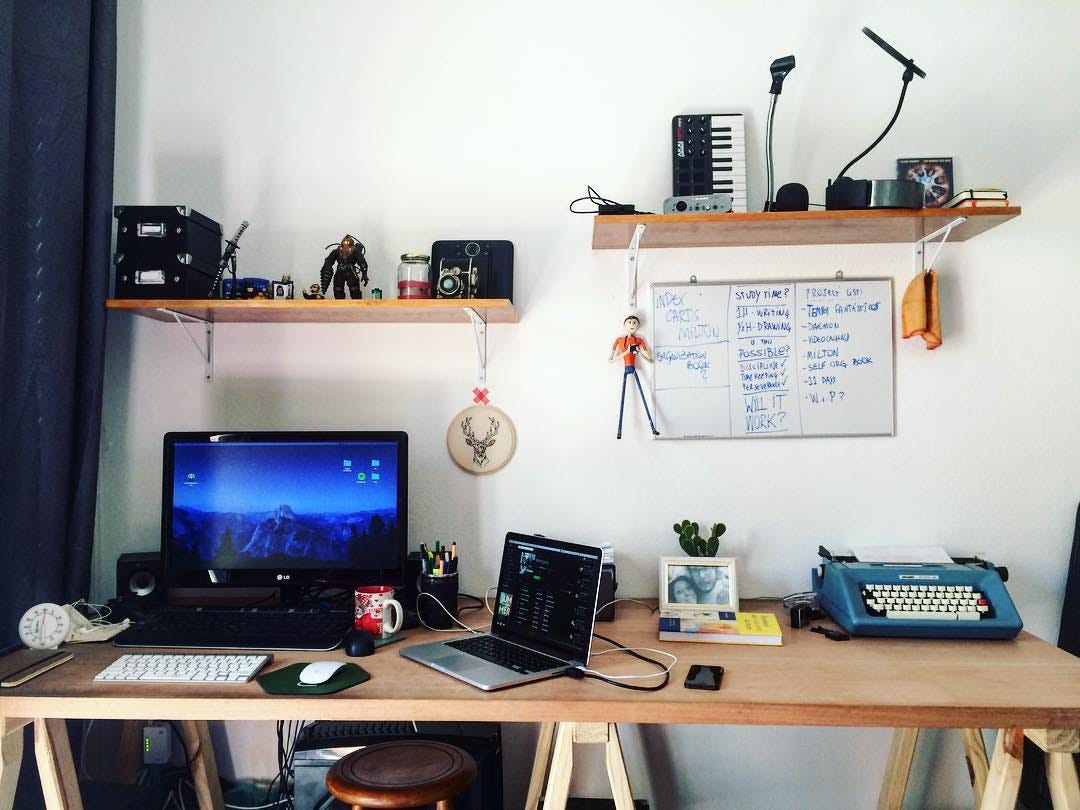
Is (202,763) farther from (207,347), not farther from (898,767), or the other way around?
(898,767)

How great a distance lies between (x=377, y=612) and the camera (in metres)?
1.68

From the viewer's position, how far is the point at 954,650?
1.60m

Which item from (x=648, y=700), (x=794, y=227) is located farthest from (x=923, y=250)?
(x=648, y=700)

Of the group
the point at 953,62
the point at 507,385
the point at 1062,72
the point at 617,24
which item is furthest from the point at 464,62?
the point at 1062,72

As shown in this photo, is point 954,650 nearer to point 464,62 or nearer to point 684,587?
point 684,587

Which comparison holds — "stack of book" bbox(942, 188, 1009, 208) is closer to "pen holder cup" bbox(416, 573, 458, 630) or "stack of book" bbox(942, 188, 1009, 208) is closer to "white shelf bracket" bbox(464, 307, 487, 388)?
"white shelf bracket" bbox(464, 307, 487, 388)

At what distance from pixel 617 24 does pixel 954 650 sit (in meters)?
1.84

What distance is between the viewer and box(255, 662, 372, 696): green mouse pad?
1.36 meters

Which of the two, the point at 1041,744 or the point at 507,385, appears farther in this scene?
the point at 507,385

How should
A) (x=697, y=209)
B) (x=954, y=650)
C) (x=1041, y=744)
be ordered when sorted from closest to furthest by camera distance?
(x=1041, y=744) < (x=954, y=650) < (x=697, y=209)

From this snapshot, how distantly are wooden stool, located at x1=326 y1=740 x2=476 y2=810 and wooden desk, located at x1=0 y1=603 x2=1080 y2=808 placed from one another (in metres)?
0.13

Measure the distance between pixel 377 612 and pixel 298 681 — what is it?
11.9 inches

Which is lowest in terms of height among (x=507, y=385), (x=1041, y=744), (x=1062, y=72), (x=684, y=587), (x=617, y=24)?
(x=1041, y=744)

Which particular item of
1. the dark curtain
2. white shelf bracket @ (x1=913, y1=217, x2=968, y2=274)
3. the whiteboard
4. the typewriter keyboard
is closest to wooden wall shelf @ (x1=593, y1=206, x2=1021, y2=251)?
white shelf bracket @ (x1=913, y1=217, x2=968, y2=274)
